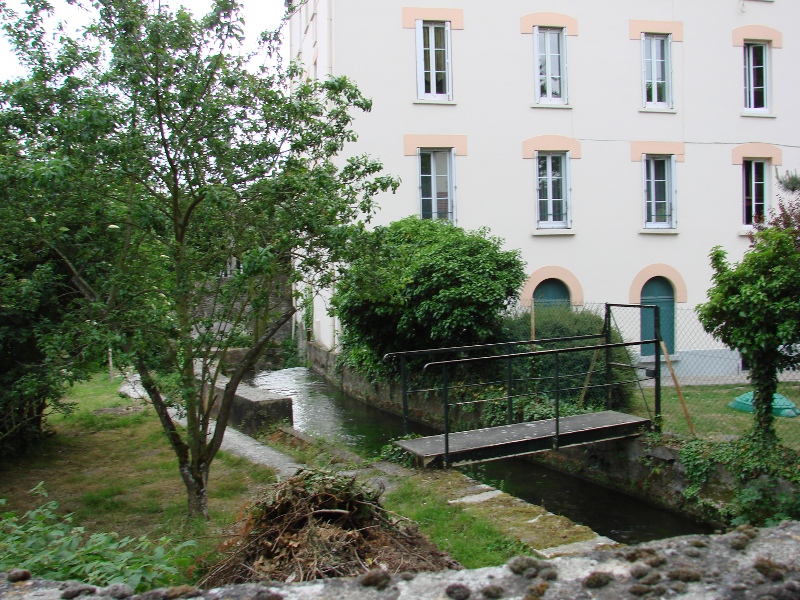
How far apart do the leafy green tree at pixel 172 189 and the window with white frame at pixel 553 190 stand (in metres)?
10.1

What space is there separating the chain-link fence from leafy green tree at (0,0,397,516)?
4670mm

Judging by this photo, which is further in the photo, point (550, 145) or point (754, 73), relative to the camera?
point (754, 73)

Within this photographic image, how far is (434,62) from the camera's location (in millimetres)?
16031

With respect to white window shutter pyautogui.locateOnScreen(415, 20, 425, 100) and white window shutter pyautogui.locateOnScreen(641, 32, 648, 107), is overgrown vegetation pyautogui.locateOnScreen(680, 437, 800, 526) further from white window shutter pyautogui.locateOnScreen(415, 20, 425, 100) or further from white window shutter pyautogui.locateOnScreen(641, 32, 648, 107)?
white window shutter pyautogui.locateOnScreen(641, 32, 648, 107)

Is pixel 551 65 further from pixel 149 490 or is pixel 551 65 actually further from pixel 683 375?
pixel 149 490

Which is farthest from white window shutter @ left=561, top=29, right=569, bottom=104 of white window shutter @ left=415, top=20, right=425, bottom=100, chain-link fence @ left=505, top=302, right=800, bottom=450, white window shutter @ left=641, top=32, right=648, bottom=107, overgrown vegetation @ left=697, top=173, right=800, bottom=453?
overgrown vegetation @ left=697, top=173, right=800, bottom=453

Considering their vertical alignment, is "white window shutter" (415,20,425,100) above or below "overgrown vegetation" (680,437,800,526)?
above

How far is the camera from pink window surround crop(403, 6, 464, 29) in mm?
15742

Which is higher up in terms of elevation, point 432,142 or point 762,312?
point 432,142

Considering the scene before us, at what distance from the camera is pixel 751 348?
713cm

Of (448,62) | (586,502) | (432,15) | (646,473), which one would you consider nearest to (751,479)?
(646,473)

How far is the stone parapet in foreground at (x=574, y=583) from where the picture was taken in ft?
7.25

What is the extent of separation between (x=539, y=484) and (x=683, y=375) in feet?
24.4

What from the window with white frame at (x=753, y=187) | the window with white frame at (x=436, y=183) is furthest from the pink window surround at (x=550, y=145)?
the window with white frame at (x=753, y=187)
